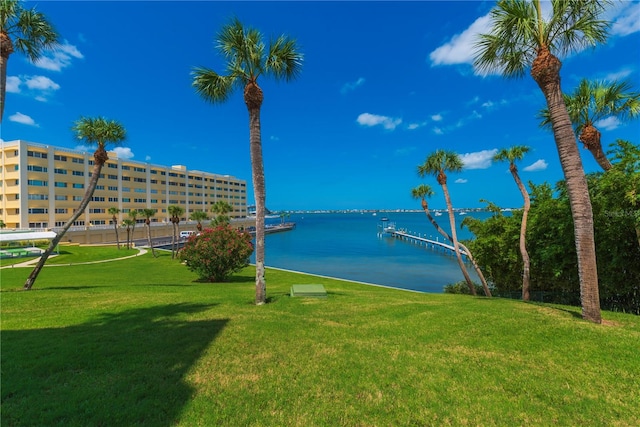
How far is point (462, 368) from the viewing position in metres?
5.51

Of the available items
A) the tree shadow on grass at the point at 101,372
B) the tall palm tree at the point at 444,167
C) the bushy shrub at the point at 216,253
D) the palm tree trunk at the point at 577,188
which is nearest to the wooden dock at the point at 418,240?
the tall palm tree at the point at 444,167

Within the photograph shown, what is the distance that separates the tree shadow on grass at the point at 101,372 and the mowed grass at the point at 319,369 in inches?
1.0

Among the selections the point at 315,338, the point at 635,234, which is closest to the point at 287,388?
the point at 315,338

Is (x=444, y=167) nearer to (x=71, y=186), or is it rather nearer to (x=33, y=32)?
Answer: (x=33, y=32)

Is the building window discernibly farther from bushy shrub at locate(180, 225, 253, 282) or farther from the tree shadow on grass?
the tree shadow on grass

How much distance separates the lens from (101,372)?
5.11m

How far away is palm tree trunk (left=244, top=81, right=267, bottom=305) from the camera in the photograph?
36.8ft

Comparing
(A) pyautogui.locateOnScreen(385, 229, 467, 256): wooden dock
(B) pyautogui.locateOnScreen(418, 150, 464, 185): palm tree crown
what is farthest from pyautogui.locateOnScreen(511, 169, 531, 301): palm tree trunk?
(A) pyautogui.locateOnScreen(385, 229, 467, 256): wooden dock

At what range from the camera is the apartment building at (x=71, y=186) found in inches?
2219

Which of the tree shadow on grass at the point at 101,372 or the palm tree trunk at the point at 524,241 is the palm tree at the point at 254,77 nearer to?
the tree shadow on grass at the point at 101,372

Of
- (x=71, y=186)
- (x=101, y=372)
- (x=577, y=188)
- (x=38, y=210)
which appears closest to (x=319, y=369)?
(x=101, y=372)

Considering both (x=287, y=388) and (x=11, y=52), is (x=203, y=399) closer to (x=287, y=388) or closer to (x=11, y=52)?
(x=287, y=388)

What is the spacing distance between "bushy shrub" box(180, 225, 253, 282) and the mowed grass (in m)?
16.2

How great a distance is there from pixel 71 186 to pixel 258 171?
74.1 m
